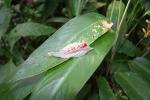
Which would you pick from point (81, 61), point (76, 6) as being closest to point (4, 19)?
point (76, 6)

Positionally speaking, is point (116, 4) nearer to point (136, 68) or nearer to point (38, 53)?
point (136, 68)

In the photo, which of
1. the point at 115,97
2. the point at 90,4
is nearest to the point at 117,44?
the point at 115,97

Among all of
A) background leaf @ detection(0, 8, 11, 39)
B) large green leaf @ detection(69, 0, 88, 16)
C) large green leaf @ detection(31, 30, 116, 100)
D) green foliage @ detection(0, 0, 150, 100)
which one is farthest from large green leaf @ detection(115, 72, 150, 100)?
background leaf @ detection(0, 8, 11, 39)

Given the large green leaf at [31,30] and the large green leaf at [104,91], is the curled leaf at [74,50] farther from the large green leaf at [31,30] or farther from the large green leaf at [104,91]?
the large green leaf at [31,30]

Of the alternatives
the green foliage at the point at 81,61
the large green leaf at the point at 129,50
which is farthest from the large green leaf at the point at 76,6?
the large green leaf at the point at 129,50

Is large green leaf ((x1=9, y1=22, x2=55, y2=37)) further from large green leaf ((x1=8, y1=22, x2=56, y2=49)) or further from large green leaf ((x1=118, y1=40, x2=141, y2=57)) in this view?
large green leaf ((x1=118, y1=40, x2=141, y2=57))

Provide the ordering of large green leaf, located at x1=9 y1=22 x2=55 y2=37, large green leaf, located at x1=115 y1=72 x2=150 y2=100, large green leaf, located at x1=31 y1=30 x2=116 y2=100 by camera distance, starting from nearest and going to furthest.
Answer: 1. large green leaf, located at x1=31 y1=30 x2=116 y2=100
2. large green leaf, located at x1=115 y1=72 x2=150 y2=100
3. large green leaf, located at x1=9 y1=22 x2=55 y2=37
